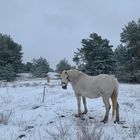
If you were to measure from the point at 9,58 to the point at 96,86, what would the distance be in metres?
45.9

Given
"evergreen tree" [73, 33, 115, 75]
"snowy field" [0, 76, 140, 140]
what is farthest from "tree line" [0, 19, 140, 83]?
"snowy field" [0, 76, 140, 140]

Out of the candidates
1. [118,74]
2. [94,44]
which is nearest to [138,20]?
[94,44]

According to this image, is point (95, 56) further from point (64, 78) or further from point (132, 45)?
point (64, 78)

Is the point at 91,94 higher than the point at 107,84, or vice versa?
the point at 107,84

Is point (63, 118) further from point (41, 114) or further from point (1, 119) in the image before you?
point (1, 119)

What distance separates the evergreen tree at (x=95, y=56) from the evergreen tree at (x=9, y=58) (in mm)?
9504

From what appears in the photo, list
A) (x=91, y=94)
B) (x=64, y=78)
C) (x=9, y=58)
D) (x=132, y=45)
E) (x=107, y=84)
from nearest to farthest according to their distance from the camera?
1. (x=107, y=84)
2. (x=91, y=94)
3. (x=64, y=78)
4. (x=132, y=45)
5. (x=9, y=58)

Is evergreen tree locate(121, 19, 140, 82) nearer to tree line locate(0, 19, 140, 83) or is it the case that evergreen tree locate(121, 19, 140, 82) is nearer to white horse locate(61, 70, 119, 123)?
tree line locate(0, 19, 140, 83)

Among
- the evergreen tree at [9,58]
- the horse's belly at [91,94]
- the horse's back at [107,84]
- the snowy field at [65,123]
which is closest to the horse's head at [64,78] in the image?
the horse's belly at [91,94]

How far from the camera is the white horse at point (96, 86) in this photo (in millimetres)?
9961

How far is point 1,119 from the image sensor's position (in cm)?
960

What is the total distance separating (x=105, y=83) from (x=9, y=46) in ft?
167

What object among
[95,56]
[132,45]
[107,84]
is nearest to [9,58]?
[95,56]

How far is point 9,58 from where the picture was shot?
54.9m
